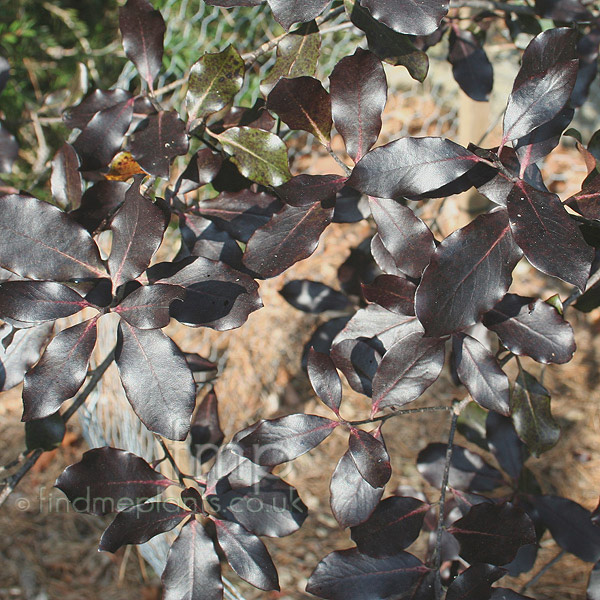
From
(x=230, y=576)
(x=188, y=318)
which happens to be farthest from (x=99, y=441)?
(x=188, y=318)

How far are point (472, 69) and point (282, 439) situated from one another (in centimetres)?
73

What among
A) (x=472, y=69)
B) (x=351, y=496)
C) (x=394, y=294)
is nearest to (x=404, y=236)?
(x=394, y=294)

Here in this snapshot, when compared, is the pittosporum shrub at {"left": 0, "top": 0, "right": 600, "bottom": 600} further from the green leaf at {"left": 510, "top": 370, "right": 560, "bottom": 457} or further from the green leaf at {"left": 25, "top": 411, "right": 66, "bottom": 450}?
the green leaf at {"left": 25, "top": 411, "right": 66, "bottom": 450}

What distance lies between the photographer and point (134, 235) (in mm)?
648

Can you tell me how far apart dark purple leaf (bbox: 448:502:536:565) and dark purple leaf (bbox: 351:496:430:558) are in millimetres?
56

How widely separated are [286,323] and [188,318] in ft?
6.69

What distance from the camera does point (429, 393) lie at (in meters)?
2.31

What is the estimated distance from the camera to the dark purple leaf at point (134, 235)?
2.10 feet

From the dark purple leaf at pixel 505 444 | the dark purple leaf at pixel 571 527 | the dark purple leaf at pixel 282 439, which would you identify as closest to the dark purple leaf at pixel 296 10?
the dark purple leaf at pixel 282 439

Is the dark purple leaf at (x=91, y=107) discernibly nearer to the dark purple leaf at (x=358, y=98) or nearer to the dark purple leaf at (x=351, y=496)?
the dark purple leaf at (x=358, y=98)

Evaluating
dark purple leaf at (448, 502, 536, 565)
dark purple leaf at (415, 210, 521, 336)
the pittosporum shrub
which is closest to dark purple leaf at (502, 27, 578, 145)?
the pittosporum shrub

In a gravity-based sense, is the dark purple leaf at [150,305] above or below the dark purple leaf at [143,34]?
below

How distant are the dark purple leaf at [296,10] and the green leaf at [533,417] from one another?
57 cm

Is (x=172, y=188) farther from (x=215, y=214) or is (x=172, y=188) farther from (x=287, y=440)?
(x=287, y=440)
